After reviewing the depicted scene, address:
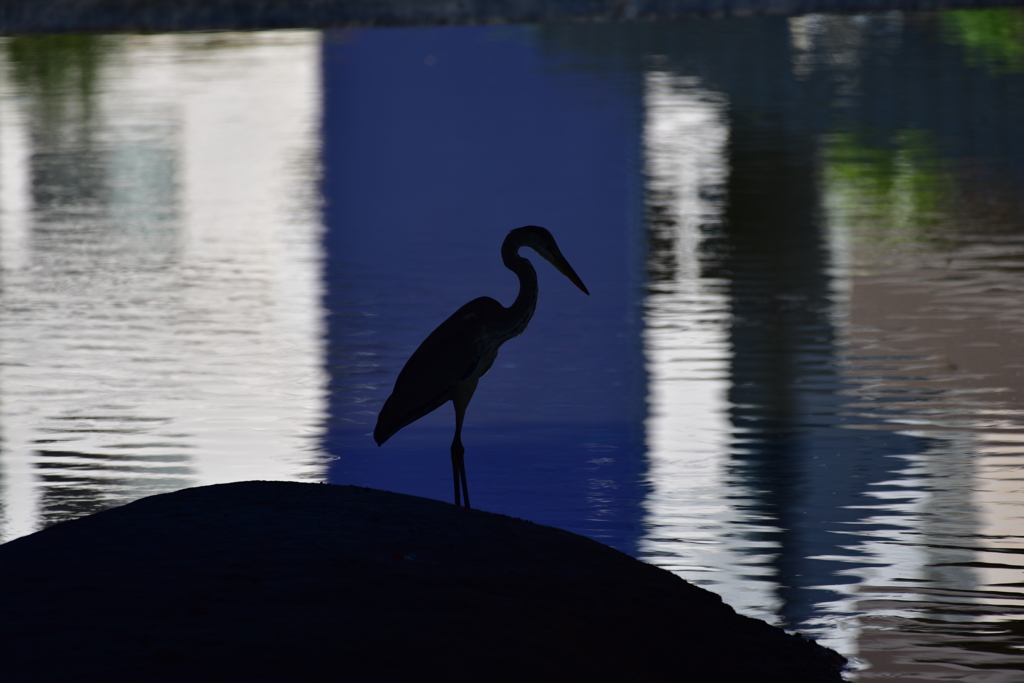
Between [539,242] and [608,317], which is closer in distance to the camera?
[539,242]

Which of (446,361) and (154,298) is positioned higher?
(446,361)

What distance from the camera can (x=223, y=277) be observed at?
1080cm

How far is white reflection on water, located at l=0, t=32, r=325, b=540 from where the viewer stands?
21.9 ft

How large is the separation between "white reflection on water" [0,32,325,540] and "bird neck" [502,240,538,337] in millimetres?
1677

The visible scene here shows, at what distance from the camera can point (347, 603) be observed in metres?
3.84

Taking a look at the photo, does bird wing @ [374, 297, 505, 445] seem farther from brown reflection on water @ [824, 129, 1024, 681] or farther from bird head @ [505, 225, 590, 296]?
brown reflection on water @ [824, 129, 1024, 681]

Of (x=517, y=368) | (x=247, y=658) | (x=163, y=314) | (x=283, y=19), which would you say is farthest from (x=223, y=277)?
(x=283, y=19)

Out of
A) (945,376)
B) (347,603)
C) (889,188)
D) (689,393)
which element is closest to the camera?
(347,603)

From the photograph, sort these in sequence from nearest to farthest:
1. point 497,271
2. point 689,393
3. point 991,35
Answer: point 689,393 < point 497,271 < point 991,35

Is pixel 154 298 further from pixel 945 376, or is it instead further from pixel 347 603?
pixel 347 603

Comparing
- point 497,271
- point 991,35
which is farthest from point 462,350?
point 991,35

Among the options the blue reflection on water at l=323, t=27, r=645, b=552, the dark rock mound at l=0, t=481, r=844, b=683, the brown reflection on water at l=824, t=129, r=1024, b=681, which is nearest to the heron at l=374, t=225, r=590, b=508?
the dark rock mound at l=0, t=481, r=844, b=683

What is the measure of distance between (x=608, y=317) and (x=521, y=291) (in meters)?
4.21

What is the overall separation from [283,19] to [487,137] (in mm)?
13352
